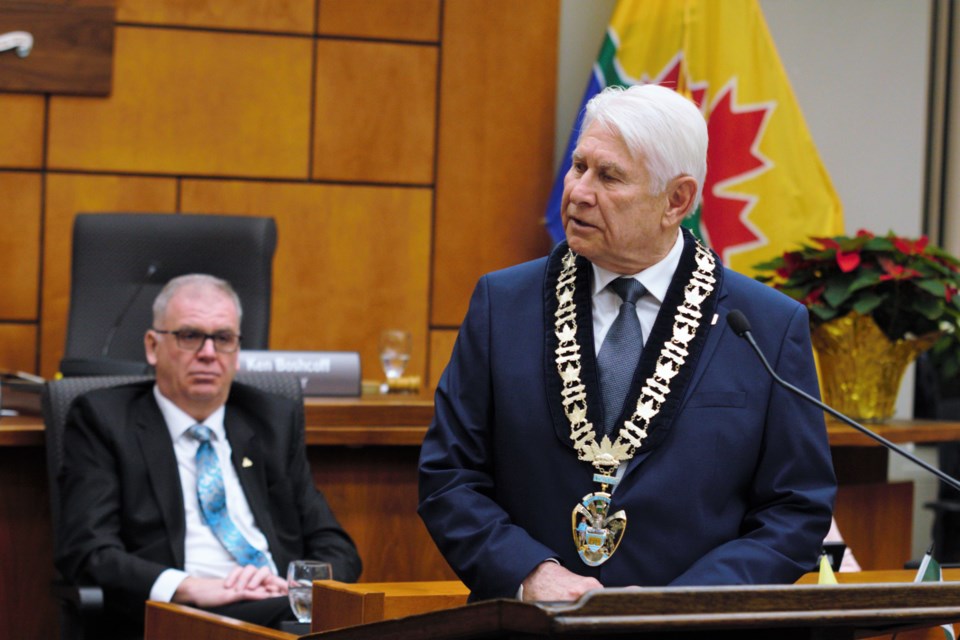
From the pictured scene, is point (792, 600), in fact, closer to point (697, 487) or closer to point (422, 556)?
point (697, 487)

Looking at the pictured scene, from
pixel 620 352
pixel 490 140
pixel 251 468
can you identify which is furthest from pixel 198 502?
pixel 490 140

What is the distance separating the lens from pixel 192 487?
311 centimetres

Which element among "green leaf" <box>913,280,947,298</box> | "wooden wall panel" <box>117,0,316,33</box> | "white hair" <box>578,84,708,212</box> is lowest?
"green leaf" <box>913,280,947,298</box>

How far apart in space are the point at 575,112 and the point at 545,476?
3.99 meters

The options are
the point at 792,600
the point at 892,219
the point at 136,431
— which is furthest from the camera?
the point at 892,219

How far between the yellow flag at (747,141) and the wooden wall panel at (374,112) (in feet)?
3.12

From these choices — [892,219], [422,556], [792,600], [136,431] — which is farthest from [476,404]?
[892,219]

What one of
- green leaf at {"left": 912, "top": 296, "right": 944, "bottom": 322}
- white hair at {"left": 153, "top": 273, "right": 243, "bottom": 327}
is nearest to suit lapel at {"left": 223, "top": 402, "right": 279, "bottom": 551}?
white hair at {"left": 153, "top": 273, "right": 243, "bottom": 327}

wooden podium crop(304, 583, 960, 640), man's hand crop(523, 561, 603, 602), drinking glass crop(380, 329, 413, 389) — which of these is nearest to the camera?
wooden podium crop(304, 583, 960, 640)

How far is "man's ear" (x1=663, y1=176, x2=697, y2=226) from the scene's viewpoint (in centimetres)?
183

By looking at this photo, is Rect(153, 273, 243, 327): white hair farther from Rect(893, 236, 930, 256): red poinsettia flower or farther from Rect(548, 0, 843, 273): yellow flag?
Rect(548, 0, 843, 273): yellow flag

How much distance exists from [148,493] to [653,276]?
62.8 inches

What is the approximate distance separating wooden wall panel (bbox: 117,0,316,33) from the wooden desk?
200 cm

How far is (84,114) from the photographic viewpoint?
510 cm
